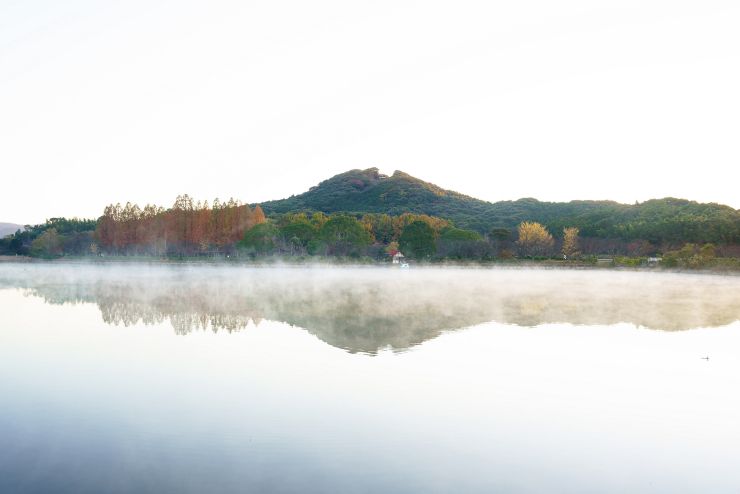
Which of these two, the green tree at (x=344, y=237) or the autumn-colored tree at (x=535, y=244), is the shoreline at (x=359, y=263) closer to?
the green tree at (x=344, y=237)

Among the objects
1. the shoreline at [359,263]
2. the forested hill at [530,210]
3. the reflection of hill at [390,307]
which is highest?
the forested hill at [530,210]

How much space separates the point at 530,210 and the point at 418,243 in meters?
82.2

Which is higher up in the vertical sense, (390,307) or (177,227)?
(177,227)

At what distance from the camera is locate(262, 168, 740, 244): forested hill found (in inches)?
3095

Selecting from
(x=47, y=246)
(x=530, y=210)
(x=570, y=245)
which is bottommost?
(x=570, y=245)

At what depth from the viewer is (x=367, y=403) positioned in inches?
408

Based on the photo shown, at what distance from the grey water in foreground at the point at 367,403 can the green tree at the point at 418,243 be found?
178 ft

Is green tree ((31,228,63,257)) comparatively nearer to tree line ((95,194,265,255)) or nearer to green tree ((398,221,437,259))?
tree line ((95,194,265,255))

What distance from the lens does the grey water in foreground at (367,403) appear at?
7.26 m

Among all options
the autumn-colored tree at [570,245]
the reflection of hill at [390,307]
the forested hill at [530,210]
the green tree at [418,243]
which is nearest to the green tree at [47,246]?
the green tree at [418,243]

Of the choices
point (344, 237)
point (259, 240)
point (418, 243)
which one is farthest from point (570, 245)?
point (259, 240)

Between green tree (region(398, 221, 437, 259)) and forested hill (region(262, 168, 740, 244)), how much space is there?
29210mm

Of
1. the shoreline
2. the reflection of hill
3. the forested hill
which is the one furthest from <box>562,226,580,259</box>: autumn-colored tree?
the reflection of hill

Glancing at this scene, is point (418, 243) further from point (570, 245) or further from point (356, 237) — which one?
point (570, 245)
